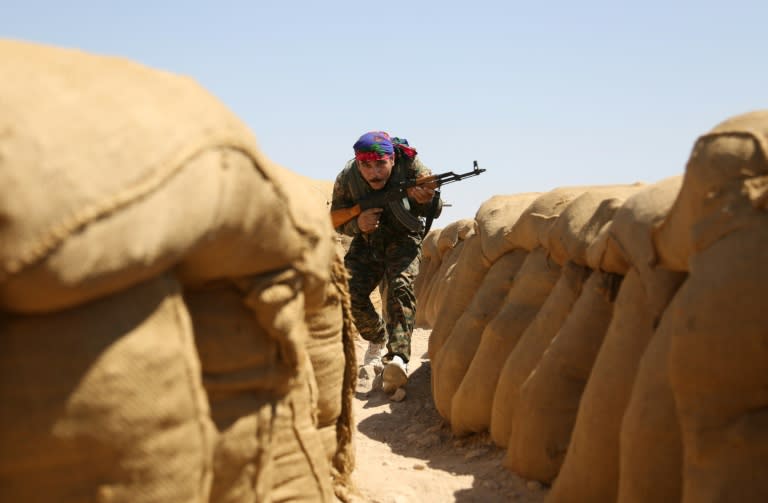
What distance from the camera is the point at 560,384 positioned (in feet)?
13.6

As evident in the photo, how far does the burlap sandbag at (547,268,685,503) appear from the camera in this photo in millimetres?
3379

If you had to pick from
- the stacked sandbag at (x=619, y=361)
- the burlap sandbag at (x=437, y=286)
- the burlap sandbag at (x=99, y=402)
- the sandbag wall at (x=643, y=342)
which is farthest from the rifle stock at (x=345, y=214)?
the burlap sandbag at (x=99, y=402)

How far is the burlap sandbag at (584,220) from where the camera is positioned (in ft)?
13.8

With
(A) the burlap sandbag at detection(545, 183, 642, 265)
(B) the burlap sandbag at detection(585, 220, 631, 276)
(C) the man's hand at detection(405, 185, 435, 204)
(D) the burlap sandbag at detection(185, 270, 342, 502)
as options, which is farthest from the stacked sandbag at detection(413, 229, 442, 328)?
(D) the burlap sandbag at detection(185, 270, 342, 502)

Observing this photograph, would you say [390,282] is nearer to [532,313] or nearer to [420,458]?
[420,458]

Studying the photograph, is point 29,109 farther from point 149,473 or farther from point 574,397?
point 574,397

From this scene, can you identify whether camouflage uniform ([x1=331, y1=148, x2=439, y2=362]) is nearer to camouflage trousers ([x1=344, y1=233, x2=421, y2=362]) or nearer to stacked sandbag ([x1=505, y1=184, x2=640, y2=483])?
camouflage trousers ([x1=344, y1=233, x2=421, y2=362])

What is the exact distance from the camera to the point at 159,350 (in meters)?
1.89

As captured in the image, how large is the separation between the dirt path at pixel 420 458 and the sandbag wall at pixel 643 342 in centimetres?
14

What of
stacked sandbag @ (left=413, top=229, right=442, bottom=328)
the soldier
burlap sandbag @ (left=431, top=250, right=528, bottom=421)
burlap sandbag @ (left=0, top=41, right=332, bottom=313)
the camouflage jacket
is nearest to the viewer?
burlap sandbag @ (left=0, top=41, right=332, bottom=313)

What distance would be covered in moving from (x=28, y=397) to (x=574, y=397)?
2.81 meters

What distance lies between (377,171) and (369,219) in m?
0.35

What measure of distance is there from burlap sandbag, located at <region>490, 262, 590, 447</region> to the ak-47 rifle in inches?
74.2

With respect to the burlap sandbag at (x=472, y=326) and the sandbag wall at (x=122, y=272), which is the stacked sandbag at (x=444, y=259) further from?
the sandbag wall at (x=122, y=272)
